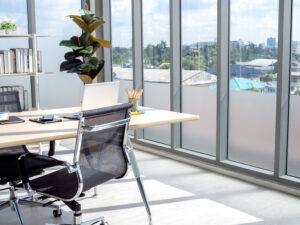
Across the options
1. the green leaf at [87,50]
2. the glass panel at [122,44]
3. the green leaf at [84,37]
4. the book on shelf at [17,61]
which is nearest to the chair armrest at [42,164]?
the book on shelf at [17,61]

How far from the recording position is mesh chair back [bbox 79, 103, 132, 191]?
264 centimetres

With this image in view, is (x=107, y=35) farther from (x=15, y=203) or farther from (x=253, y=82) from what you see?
(x=15, y=203)

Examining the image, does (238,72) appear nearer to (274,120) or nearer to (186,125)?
(274,120)

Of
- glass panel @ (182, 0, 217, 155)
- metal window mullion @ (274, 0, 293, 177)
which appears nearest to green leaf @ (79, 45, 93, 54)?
glass panel @ (182, 0, 217, 155)

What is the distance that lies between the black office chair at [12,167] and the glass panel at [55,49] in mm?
2417

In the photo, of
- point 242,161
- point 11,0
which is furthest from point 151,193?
point 11,0

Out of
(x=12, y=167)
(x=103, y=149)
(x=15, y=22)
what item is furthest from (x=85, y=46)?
(x=103, y=149)

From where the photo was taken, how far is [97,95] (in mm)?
3418

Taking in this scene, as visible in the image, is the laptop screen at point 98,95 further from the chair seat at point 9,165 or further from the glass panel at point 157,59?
the glass panel at point 157,59

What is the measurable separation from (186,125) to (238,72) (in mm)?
1003

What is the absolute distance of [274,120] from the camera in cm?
413

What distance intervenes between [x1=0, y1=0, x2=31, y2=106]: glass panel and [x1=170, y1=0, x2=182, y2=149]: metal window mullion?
7.53 feet

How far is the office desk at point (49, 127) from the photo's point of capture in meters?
2.84

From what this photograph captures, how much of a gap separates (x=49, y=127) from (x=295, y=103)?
2.17 meters
